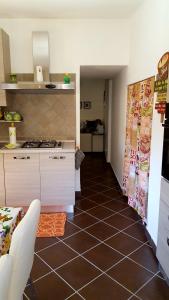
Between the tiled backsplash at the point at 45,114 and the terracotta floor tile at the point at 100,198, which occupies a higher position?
the tiled backsplash at the point at 45,114

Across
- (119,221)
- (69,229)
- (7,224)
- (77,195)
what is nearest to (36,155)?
(69,229)

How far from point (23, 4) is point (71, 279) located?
2.91m

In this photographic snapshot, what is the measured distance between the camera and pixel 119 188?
3.91 metres

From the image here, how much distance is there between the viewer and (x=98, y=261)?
2.15m

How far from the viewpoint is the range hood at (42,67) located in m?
2.85

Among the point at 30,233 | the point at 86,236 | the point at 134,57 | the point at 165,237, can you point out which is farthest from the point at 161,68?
the point at 86,236

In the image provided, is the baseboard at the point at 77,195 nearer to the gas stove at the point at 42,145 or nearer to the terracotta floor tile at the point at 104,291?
the gas stove at the point at 42,145

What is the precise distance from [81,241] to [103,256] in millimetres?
327

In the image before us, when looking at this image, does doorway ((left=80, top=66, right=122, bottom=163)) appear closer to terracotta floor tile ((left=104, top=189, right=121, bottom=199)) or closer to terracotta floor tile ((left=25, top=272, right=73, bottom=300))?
terracotta floor tile ((left=104, top=189, right=121, bottom=199))

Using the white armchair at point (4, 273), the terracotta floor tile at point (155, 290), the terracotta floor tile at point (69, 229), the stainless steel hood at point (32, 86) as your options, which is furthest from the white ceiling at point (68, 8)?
the terracotta floor tile at point (155, 290)

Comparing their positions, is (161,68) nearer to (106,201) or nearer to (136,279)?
(136,279)

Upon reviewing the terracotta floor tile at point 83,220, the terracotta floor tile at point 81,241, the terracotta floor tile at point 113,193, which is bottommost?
the terracotta floor tile at point 81,241

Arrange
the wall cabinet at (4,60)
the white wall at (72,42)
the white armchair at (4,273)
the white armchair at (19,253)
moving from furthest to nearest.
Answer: the white wall at (72,42), the wall cabinet at (4,60), the white armchair at (19,253), the white armchair at (4,273)

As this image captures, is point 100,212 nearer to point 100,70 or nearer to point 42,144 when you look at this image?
point 42,144
